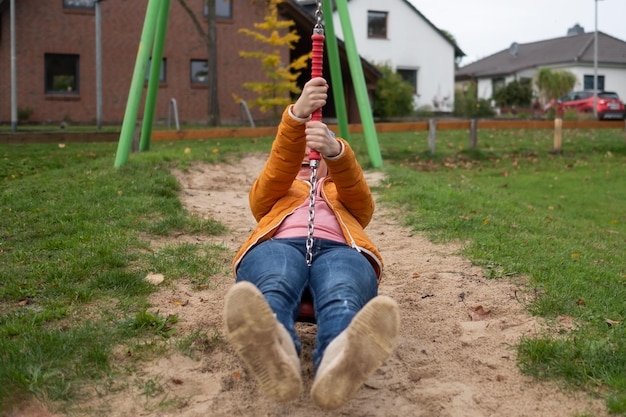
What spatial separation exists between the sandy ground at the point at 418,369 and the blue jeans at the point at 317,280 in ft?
1.24

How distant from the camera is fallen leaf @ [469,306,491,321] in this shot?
3947mm

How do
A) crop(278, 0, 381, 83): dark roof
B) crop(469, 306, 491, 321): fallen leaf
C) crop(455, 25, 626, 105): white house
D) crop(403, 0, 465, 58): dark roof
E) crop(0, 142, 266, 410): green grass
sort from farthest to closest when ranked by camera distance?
crop(455, 25, 626, 105): white house, crop(403, 0, 465, 58): dark roof, crop(278, 0, 381, 83): dark roof, crop(469, 306, 491, 321): fallen leaf, crop(0, 142, 266, 410): green grass

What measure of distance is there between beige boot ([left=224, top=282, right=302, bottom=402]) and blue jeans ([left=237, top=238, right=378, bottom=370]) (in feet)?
0.71

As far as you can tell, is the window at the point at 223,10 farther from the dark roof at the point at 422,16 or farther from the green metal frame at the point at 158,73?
the green metal frame at the point at 158,73

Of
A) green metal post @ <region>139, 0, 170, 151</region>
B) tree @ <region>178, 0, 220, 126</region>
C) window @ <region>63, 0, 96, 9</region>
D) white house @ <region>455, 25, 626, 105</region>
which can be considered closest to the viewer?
green metal post @ <region>139, 0, 170, 151</region>

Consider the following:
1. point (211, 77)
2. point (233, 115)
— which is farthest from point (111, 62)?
point (211, 77)

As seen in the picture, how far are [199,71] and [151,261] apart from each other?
887 inches

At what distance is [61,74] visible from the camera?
25.0 m

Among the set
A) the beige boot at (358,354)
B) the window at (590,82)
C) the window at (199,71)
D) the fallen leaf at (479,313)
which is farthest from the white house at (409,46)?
the beige boot at (358,354)

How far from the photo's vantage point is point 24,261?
4730 millimetres

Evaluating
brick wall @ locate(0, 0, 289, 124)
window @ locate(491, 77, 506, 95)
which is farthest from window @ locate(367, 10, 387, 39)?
window @ locate(491, 77, 506, 95)

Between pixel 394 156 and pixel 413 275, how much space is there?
31.8 ft

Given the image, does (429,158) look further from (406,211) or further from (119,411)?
(119,411)

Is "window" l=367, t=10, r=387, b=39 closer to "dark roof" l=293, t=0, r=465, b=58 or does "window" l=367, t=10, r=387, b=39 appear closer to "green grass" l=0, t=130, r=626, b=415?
"dark roof" l=293, t=0, r=465, b=58
